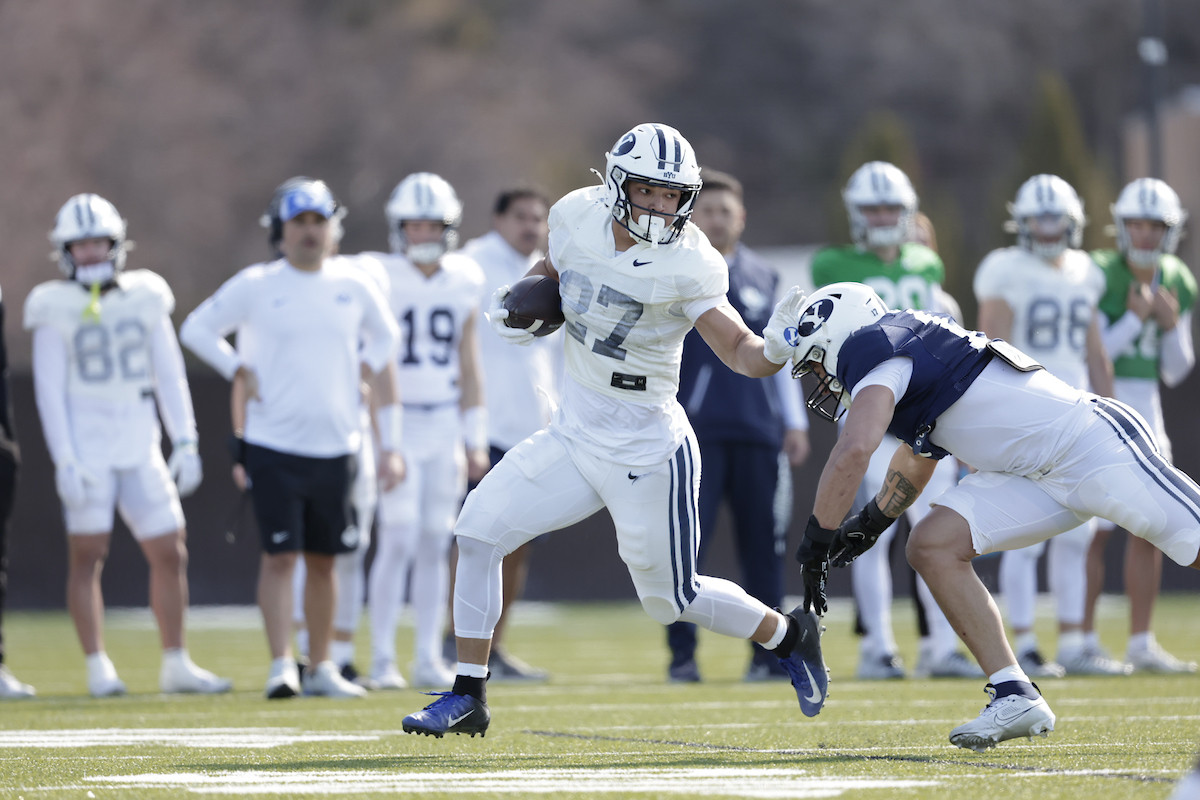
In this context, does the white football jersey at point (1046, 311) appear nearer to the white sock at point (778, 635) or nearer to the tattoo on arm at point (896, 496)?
the white sock at point (778, 635)

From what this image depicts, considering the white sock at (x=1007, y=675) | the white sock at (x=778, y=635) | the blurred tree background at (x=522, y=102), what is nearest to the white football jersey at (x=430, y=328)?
the white sock at (x=778, y=635)

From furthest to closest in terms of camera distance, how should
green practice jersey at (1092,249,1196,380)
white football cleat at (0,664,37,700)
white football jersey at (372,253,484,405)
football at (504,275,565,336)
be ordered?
1. green practice jersey at (1092,249,1196,380)
2. white football jersey at (372,253,484,405)
3. white football cleat at (0,664,37,700)
4. football at (504,275,565,336)

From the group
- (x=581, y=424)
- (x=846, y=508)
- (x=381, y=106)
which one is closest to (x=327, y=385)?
(x=581, y=424)

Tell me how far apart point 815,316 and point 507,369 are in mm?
4225

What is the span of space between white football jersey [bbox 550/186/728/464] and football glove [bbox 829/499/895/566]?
2.03 feet

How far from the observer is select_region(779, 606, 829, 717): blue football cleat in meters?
6.23

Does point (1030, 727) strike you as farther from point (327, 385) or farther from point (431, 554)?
point (431, 554)

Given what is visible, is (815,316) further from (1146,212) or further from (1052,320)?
(1146,212)

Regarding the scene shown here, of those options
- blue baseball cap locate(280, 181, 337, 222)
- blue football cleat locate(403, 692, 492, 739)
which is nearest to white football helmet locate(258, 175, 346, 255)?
blue baseball cap locate(280, 181, 337, 222)

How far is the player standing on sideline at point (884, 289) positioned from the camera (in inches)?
344

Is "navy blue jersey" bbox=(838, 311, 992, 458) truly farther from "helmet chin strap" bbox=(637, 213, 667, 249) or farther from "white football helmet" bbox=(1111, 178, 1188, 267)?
"white football helmet" bbox=(1111, 178, 1188, 267)

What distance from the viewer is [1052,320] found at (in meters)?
8.99

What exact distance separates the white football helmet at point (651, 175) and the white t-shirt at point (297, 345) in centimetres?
250

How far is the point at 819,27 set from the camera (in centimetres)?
4400
